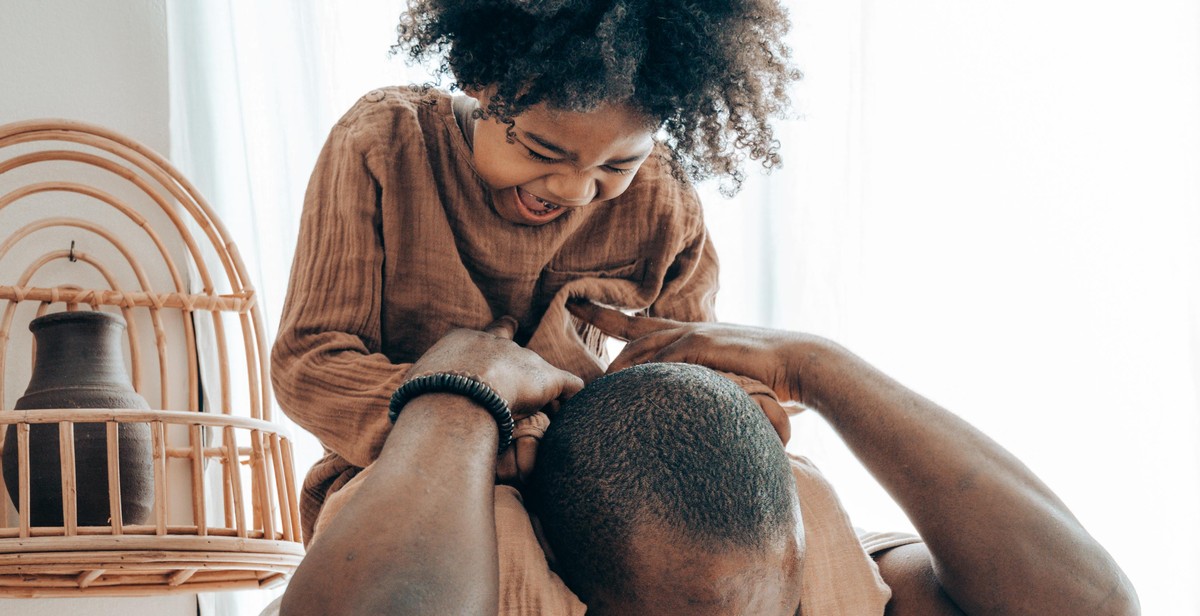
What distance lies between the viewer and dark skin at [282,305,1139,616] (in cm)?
66

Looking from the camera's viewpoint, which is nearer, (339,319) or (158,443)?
(339,319)

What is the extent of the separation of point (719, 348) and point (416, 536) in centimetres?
44

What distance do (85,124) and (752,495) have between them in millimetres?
1572

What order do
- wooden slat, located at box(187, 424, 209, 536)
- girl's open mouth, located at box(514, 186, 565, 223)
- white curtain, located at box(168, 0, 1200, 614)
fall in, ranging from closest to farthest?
girl's open mouth, located at box(514, 186, 565, 223) < wooden slat, located at box(187, 424, 209, 536) < white curtain, located at box(168, 0, 1200, 614)

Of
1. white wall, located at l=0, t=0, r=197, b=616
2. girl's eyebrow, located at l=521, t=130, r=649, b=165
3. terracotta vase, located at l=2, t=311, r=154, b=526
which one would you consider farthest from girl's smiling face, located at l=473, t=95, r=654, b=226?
white wall, located at l=0, t=0, r=197, b=616

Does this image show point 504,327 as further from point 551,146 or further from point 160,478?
point 160,478

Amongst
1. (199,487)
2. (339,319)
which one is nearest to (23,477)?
(199,487)

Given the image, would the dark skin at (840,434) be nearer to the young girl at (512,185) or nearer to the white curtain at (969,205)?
the young girl at (512,185)

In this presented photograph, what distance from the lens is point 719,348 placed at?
→ 1048mm

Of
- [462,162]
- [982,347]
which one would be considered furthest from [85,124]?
[982,347]

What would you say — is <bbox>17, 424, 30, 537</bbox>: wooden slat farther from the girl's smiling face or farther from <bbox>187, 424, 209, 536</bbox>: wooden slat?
the girl's smiling face

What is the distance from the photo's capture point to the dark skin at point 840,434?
2.17 feet

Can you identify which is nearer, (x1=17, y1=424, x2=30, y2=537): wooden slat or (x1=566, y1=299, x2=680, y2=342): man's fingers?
(x1=566, y1=299, x2=680, y2=342): man's fingers

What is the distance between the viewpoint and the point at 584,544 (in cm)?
81
